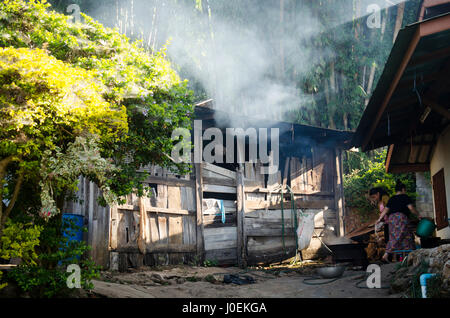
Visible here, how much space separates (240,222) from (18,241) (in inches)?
320

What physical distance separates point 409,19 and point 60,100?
2403 centimetres

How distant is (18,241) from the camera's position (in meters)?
5.01

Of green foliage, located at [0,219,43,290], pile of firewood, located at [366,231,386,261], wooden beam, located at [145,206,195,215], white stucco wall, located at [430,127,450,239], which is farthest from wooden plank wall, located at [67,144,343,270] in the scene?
green foliage, located at [0,219,43,290]

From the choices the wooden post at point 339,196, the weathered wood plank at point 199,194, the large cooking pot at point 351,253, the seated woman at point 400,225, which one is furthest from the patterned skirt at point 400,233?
the wooden post at point 339,196

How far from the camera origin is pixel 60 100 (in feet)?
15.6

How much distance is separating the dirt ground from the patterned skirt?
0.81 meters

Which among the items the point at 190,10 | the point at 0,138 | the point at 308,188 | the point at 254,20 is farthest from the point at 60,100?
the point at 254,20

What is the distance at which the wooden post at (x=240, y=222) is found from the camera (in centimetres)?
1240

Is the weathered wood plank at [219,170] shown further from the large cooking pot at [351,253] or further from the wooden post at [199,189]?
the large cooking pot at [351,253]

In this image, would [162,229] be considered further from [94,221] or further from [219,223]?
[219,223]

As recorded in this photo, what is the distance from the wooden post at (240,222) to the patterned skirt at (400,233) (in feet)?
15.7

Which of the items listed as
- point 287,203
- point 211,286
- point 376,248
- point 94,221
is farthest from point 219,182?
point 376,248

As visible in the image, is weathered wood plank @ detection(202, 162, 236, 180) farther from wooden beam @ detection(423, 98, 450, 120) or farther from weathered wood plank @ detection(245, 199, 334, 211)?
wooden beam @ detection(423, 98, 450, 120)

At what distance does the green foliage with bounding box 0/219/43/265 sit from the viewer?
4.86 meters
